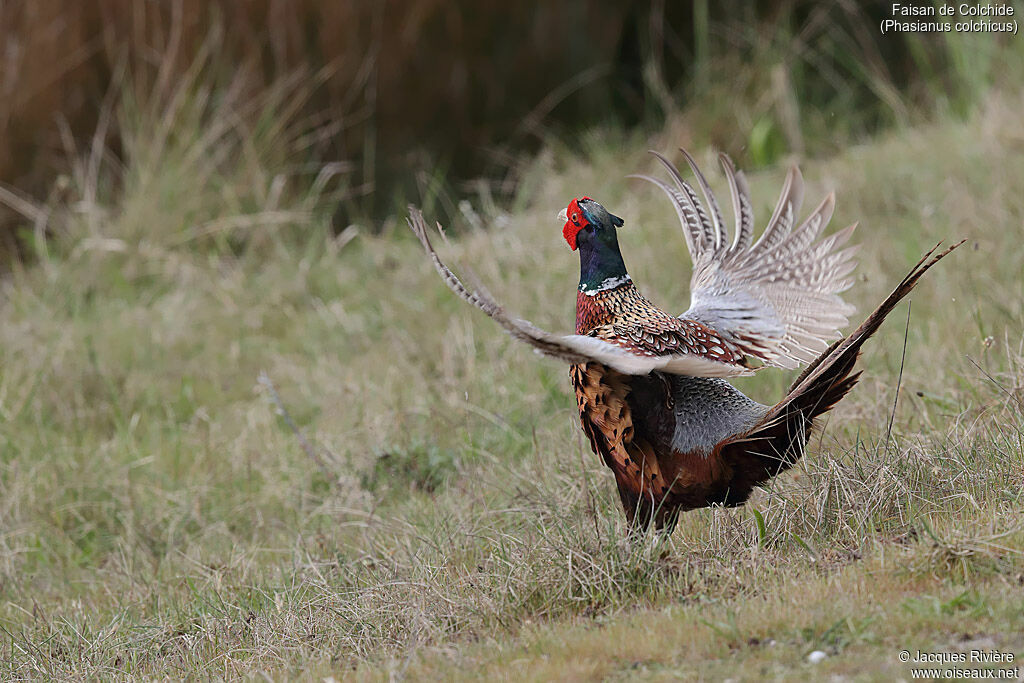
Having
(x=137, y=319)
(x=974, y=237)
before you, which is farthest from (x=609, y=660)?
(x=137, y=319)

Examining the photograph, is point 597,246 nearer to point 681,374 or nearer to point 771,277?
point 681,374

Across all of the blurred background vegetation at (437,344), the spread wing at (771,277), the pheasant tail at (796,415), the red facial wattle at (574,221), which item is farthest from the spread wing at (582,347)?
the spread wing at (771,277)

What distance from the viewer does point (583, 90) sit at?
8656mm

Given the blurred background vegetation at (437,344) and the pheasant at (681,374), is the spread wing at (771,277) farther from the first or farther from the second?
the blurred background vegetation at (437,344)

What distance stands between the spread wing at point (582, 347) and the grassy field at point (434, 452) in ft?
0.92

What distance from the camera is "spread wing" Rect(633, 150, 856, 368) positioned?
12.5 ft

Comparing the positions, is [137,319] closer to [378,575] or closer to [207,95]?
[207,95]

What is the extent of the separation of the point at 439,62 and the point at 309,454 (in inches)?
157

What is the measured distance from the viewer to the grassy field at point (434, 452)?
2.98 metres

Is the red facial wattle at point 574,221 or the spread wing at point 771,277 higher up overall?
the red facial wattle at point 574,221

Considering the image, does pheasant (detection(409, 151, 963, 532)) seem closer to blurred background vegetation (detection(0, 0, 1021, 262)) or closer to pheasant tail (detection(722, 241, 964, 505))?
pheasant tail (detection(722, 241, 964, 505))

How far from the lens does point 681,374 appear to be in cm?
333

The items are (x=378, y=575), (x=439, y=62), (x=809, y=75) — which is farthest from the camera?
(x=809, y=75)

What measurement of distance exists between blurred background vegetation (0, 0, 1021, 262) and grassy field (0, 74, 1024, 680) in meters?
0.23
